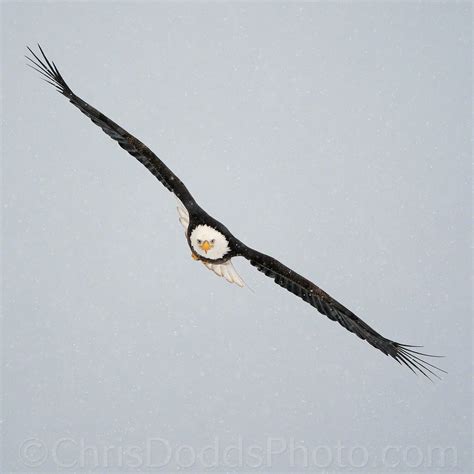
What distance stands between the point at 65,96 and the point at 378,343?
151 inches

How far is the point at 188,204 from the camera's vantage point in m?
8.87

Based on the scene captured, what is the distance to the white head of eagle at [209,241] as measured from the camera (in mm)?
8742

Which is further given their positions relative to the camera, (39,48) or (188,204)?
(188,204)

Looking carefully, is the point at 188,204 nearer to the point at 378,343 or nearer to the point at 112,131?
the point at 112,131

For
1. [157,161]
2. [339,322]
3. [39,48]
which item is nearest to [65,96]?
[39,48]

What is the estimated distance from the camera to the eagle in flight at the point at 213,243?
854 cm

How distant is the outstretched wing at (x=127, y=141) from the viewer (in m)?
8.55

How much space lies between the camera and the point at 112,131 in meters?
8.74

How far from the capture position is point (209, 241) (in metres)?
8.73

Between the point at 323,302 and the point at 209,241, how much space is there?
49.9 inches

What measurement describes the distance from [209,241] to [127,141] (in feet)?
4.18

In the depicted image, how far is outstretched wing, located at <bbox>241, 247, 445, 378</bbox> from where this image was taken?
27.8 ft

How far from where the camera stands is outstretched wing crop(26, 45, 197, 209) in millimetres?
8547

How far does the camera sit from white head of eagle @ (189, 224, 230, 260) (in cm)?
874
